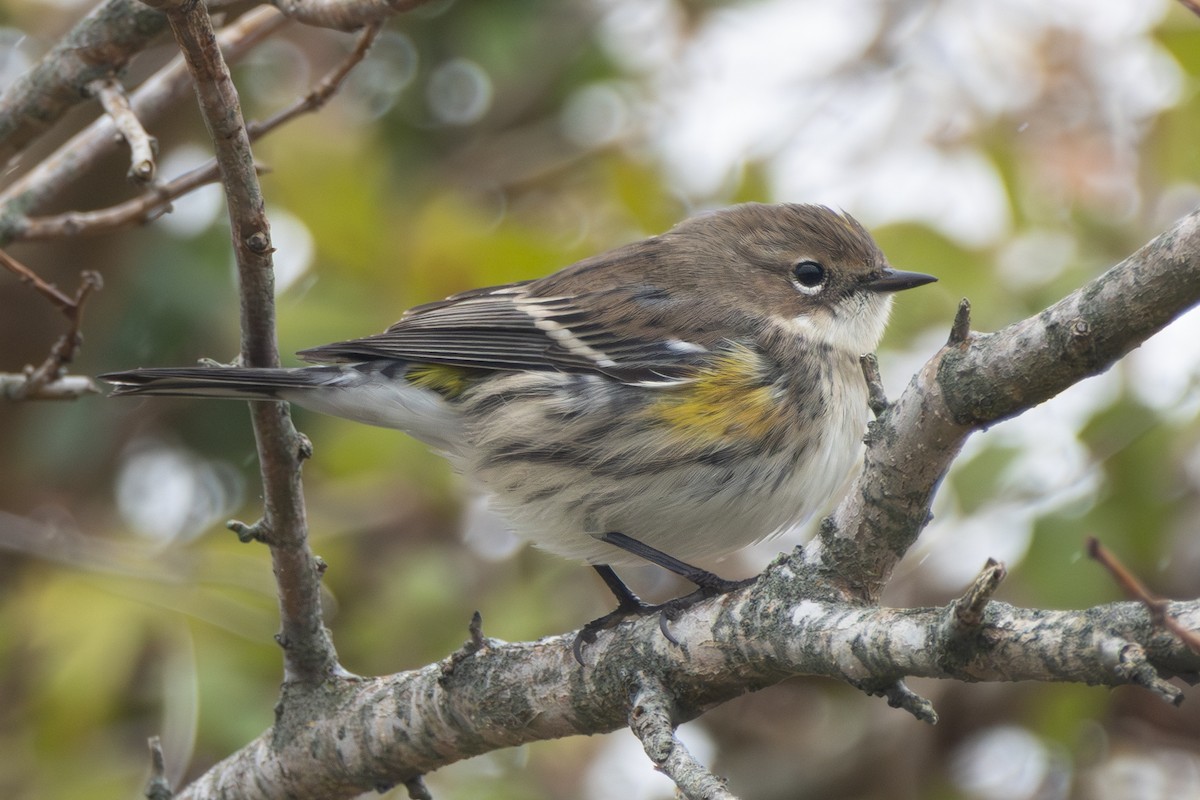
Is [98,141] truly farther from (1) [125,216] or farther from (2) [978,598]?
(2) [978,598]

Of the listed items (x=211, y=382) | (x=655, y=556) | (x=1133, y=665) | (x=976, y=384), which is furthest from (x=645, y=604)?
(x=1133, y=665)

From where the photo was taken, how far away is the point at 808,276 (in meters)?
4.98

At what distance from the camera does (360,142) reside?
6.35 meters

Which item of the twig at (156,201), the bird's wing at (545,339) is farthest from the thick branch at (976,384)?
the twig at (156,201)

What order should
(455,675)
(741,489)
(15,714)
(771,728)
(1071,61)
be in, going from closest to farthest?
1. (455,675)
2. (741,489)
3. (15,714)
4. (771,728)
5. (1071,61)

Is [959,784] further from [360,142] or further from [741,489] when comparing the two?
[360,142]

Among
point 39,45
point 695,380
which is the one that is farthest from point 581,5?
point 695,380

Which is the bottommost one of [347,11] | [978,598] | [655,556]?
[978,598]

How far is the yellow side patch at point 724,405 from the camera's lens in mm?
4188

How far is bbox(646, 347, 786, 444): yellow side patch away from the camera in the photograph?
419 cm

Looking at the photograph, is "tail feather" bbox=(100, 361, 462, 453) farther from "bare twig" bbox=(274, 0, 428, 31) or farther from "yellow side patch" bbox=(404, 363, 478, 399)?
"bare twig" bbox=(274, 0, 428, 31)

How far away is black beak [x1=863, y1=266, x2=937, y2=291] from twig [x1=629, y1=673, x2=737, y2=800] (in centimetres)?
220

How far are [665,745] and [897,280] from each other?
2588mm

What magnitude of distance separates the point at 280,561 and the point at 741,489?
1470 millimetres
